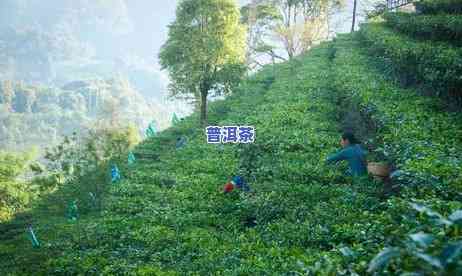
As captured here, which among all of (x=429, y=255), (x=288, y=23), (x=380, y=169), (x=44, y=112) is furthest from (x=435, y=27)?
(x=44, y=112)

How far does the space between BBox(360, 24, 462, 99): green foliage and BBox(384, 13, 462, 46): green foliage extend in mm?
987

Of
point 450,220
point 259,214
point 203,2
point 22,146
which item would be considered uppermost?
point 203,2

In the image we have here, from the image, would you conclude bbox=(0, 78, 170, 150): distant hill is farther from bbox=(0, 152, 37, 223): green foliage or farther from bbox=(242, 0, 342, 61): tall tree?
bbox=(242, 0, 342, 61): tall tree

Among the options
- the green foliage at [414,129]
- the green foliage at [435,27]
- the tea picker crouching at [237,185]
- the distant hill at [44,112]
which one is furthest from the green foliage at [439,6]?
the distant hill at [44,112]

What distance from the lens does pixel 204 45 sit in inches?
1043

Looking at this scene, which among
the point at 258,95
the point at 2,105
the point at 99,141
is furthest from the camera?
the point at 2,105

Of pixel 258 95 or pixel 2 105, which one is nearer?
pixel 258 95

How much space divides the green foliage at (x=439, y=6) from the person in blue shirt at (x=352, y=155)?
46.2 feet

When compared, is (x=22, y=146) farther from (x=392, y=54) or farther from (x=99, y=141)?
(x=392, y=54)

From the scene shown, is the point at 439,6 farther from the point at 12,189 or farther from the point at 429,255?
the point at 12,189

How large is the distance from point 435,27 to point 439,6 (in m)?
4.63

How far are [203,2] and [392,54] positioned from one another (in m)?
11.5

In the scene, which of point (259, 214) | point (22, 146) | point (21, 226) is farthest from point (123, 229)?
point (22, 146)

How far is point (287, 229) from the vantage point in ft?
29.7
